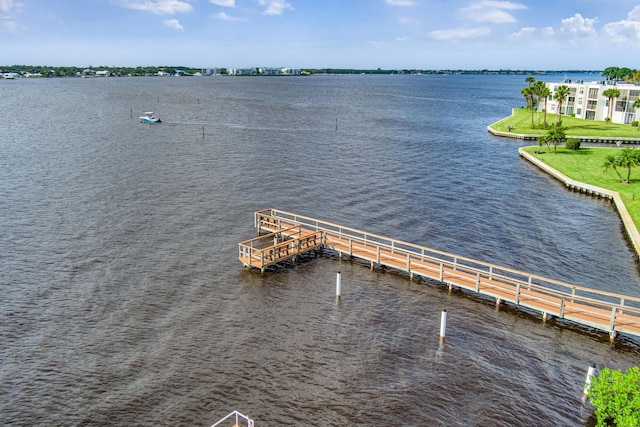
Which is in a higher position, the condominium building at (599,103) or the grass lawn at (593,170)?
the condominium building at (599,103)

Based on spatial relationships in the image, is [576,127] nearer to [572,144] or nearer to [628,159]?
[572,144]

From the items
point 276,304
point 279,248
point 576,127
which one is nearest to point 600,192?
point 279,248

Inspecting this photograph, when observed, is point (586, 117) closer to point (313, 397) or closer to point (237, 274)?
point (237, 274)

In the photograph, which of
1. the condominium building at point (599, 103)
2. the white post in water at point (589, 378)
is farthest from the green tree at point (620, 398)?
the condominium building at point (599, 103)

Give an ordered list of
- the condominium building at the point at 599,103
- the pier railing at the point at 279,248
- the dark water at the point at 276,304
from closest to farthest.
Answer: the dark water at the point at 276,304, the pier railing at the point at 279,248, the condominium building at the point at 599,103

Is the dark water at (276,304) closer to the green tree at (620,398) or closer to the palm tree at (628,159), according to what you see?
the green tree at (620,398)

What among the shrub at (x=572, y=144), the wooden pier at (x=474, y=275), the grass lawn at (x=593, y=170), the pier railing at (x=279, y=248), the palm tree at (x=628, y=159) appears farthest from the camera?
the shrub at (x=572, y=144)
